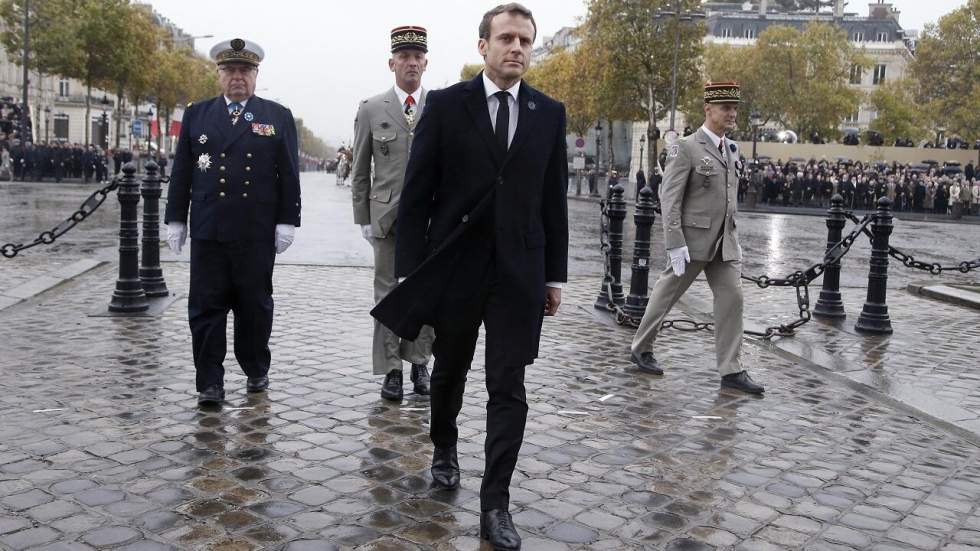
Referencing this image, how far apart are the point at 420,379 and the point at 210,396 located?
1.24 metres

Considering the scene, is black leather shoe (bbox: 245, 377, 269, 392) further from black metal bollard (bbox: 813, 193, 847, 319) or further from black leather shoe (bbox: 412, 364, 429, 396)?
black metal bollard (bbox: 813, 193, 847, 319)

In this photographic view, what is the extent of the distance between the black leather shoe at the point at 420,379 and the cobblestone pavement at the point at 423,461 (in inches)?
10.1

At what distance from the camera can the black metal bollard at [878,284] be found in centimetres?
927

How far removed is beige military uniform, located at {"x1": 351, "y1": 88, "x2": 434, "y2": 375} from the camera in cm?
572

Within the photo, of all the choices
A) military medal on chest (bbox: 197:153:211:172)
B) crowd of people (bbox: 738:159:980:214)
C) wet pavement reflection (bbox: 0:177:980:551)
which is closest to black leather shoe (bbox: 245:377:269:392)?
wet pavement reflection (bbox: 0:177:980:551)

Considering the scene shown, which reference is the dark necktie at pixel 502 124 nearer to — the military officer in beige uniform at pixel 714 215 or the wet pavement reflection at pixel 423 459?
the wet pavement reflection at pixel 423 459

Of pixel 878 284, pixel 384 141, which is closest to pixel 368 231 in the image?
pixel 384 141

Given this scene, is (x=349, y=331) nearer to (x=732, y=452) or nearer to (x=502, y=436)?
(x=732, y=452)

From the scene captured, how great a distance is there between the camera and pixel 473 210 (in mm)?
3785

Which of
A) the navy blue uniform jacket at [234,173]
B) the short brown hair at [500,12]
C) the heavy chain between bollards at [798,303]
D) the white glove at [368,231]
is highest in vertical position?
the short brown hair at [500,12]

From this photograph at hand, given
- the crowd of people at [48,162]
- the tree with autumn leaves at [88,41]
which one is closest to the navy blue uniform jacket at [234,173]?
the crowd of people at [48,162]

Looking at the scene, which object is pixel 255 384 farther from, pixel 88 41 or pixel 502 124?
pixel 88 41

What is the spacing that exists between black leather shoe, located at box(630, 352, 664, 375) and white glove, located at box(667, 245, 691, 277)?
76 centimetres

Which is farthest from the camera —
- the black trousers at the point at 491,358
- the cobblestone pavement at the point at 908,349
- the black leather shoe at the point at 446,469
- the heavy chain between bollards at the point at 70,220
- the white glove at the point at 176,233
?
the heavy chain between bollards at the point at 70,220
